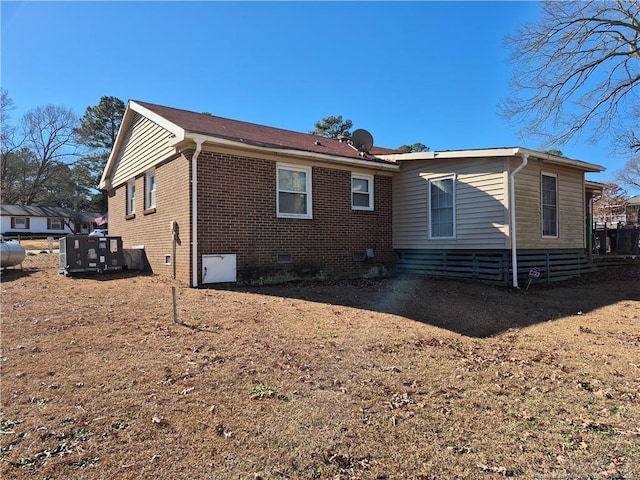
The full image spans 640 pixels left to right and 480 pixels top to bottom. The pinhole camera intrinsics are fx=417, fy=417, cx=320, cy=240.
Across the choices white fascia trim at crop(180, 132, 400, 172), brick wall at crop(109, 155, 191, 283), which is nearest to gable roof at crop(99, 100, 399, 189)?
white fascia trim at crop(180, 132, 400, 172)

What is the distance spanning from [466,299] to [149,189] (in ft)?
29.7

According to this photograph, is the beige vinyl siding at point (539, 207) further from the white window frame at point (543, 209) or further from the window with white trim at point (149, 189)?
the window with white trim at point (149, 189)

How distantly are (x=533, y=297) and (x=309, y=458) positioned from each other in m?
7.75

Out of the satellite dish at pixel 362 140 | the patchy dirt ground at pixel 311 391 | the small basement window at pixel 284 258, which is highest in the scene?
the satellite dish at pixel 362 140

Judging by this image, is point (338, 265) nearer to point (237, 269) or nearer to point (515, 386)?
point (237, 269)

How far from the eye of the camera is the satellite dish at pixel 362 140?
527 inches

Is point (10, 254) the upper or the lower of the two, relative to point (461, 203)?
lower

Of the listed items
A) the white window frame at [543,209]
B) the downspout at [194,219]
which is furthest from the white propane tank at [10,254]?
the white window frame at [543,209]

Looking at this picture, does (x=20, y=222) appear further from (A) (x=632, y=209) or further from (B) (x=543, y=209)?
(A) (x=632, y=209)

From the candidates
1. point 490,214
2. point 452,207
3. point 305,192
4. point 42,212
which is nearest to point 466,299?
point 490,214

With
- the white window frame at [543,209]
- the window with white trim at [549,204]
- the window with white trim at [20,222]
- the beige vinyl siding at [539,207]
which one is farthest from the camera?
the window with white trim at [20,222]

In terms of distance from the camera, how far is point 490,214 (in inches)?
403

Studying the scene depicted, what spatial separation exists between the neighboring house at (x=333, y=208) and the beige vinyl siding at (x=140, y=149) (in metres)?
0.07

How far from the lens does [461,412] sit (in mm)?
3510
